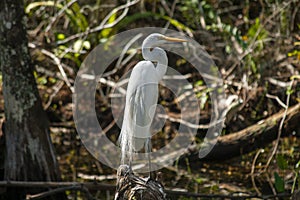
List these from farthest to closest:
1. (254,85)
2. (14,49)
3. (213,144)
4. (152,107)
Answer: (254,85) → (213,144) → (14,49) → (152,107)

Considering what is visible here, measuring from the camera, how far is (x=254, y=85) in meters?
6.39

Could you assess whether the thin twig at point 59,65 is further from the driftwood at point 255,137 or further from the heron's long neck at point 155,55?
the heron's long neck at point 155,55

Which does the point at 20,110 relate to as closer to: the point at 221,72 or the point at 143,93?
the point at 143,93

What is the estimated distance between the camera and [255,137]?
5461mm

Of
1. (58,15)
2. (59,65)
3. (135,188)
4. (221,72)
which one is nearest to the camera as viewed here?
(135,188)

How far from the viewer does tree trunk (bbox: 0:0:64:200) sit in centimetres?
482

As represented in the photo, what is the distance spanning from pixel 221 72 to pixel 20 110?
273 cm

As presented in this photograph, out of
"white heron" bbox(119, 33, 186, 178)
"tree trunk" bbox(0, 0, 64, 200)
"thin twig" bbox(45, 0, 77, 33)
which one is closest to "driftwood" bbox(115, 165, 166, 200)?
"white heron" bbox(119, 33, 186, 178)

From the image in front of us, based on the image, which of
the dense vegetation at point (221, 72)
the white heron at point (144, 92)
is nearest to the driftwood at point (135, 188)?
the white heron at point (144, 92)

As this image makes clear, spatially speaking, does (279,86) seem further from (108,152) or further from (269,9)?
(108,152)

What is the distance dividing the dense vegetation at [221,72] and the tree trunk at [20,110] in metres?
0.61

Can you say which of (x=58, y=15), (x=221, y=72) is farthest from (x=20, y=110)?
(x=221, y=72)

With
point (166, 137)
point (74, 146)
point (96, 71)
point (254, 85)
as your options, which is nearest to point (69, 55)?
point (96, 71)

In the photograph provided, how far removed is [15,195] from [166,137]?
8.53ft
